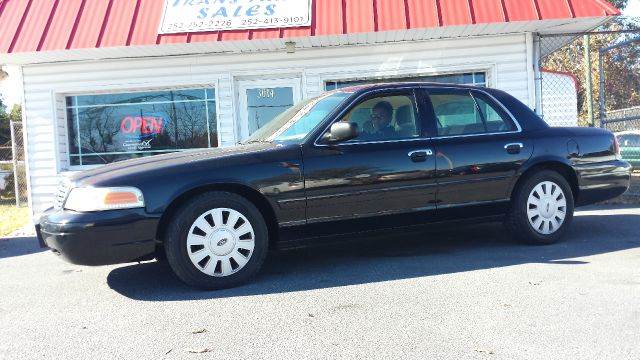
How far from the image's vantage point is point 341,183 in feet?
15.6

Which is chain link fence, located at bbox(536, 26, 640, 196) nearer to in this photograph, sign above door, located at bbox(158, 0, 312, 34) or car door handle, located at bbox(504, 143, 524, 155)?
sign above door, located at bbox(158, 0, 312, 34)

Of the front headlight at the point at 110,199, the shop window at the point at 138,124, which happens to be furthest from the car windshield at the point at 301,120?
the shop window at the point at 138,124

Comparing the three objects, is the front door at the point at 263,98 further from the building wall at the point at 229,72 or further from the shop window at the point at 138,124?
the shop window at the point at 138,124

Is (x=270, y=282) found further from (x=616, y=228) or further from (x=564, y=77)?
(x=564, y=77)

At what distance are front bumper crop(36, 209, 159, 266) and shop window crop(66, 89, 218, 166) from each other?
17.6 feet

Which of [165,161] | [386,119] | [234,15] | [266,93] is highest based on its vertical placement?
[234,15]

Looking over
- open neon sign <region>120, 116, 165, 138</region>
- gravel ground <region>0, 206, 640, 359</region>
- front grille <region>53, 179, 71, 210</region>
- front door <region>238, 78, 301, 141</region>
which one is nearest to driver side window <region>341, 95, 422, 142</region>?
gravel ground <region>0, 206, 640, 359</region>

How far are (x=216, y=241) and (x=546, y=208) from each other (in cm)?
322

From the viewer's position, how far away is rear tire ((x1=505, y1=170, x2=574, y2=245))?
5480 mm

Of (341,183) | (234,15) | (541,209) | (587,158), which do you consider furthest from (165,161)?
(234,15)

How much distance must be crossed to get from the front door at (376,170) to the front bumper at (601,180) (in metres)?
1.77

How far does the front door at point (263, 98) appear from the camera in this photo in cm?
935

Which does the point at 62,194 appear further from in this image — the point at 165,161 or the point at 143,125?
the point at 143,125

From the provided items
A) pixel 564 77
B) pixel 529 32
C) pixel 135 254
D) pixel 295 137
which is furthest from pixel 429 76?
pixel 564 77
